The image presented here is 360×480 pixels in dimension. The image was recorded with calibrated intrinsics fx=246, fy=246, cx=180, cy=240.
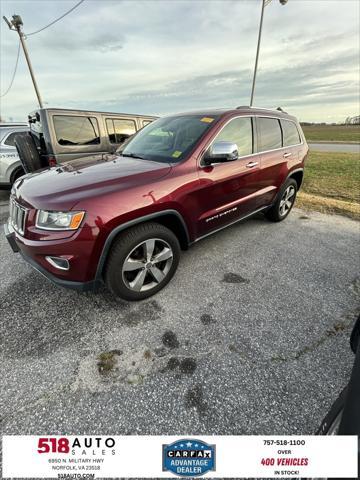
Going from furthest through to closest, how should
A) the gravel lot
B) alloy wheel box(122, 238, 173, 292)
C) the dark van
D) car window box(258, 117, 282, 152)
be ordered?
1. the dark van
2. car window box(258, 117, 282, 152)
3. alloy wheel box(122, 238, 173, 292)
4. the gravel lot

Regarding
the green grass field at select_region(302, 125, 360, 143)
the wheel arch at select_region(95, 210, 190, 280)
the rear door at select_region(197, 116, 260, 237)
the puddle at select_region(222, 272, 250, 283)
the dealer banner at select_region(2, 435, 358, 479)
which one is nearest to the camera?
the dealer banner at select_region(2, 435, 358, 479)

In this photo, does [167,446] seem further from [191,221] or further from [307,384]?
[191,221]

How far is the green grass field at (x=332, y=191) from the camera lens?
5027mm

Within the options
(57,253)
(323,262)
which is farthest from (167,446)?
(323,262)

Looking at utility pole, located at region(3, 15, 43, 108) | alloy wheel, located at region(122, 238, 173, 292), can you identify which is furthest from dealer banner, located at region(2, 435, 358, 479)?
utility pole, located at region(3, 15, 43, 108)

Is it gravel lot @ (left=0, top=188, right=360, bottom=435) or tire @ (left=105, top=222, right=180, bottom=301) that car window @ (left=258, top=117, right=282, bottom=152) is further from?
tire @ (left=105, top=222, right=180, bottom=301)

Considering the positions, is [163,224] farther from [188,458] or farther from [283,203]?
[283,203]

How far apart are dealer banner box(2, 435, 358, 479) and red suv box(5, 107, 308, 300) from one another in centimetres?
103

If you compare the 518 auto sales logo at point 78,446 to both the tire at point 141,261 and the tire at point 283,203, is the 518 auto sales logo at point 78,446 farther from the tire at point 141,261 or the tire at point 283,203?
the tire at point 283,203

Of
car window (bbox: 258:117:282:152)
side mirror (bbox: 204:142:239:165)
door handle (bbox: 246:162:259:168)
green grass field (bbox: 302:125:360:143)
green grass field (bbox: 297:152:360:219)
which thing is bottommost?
green grass field (bbox: 297:152:360:219)

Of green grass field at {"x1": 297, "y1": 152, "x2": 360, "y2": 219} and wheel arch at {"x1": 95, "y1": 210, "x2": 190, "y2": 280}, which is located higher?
wheel arch at {"x1": 95, "y1": 210, "x2": 190, "y2": 280}

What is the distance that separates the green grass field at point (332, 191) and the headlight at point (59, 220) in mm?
4763

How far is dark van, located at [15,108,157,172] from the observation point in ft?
14.7

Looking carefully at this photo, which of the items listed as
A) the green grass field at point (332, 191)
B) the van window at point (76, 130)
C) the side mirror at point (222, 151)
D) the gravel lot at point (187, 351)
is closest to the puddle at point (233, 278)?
the gravel lot at point (187, 351)
